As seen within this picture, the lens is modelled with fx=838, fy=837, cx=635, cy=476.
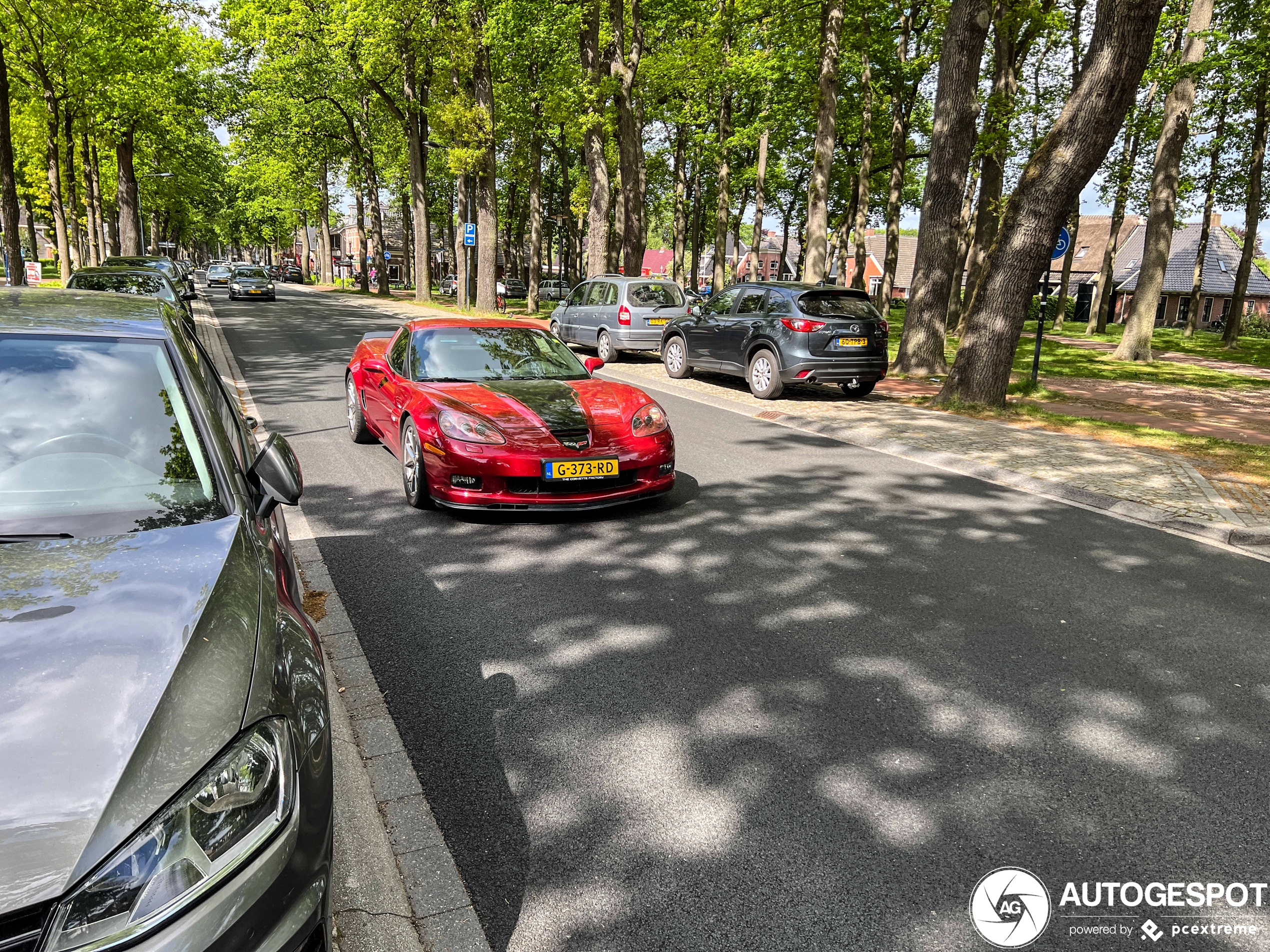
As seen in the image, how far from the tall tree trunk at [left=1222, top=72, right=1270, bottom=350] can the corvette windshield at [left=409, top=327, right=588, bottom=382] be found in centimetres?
→ 2913

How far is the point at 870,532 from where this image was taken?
6.37 metres

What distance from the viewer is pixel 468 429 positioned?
6.06 meters

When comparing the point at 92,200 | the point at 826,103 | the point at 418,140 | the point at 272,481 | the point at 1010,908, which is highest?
the point at 418,140

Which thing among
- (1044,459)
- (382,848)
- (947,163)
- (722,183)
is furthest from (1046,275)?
(722,183)

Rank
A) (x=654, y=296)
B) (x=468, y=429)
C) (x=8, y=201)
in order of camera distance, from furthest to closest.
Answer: (x=654, y=296)
(x=8, y=201)
(x=468, y=429)

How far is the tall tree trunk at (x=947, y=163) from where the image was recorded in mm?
14109

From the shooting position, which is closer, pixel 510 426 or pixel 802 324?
pixel 510 426

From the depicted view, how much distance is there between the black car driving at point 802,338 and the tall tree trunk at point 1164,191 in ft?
35.0

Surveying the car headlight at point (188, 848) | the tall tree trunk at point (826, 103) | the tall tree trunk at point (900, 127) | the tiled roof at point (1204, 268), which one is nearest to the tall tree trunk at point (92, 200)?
the tall tree trunk at point (826, 103)

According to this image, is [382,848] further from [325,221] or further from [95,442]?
[325,221]

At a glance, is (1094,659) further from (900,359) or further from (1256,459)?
(900,359)

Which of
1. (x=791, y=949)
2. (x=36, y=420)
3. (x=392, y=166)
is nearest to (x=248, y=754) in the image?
(x=791, y=949)

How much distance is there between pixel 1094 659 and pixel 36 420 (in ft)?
15.4

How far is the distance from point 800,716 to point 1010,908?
1171 mm
